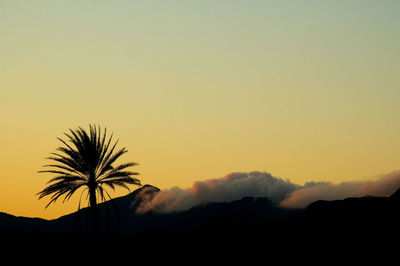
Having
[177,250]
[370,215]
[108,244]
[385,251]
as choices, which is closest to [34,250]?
[108,244]

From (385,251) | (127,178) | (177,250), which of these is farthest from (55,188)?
(385,251)

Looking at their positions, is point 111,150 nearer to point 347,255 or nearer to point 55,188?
point 55,188

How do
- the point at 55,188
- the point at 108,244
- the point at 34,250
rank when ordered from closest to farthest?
the point at 34,250, the point at 108,244, the point at 55,188

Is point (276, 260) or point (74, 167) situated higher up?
point (74, 167)

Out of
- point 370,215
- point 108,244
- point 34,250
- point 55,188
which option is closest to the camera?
point 34,250

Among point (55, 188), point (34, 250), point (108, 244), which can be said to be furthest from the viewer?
point (55, 188)

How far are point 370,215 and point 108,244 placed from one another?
1846 cm

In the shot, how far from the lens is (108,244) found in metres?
38.4

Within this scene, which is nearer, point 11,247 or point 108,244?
point 11,247

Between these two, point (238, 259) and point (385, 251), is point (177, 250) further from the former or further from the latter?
point (385, 251)

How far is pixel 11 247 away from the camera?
35875 mm

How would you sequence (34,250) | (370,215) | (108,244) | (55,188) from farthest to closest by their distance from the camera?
1. (55,188)
2. (370,215)
3. (108,244)
4. (34,250)

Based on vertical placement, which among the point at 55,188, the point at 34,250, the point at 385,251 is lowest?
the point at 385,251

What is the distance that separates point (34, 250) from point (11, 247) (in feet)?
3.90
